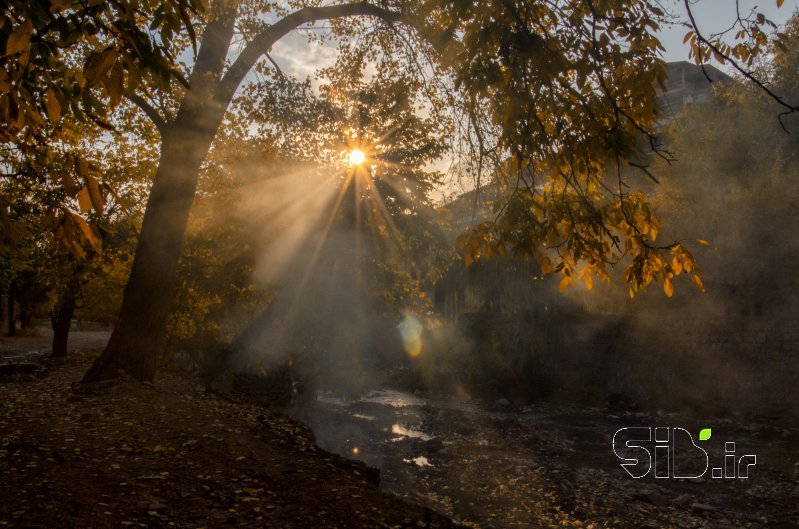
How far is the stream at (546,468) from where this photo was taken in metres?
8.29

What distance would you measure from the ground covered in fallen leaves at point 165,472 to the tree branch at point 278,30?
19.5 feet

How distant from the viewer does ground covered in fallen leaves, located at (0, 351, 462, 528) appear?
4410mm

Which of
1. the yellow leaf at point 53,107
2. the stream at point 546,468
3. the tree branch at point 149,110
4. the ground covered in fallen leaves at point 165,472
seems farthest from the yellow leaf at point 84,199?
the tree branch at point 149,110

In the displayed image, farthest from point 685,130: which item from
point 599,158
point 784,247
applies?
point 599,158

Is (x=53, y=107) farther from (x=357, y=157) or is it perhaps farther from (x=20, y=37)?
(x=357, y=157)

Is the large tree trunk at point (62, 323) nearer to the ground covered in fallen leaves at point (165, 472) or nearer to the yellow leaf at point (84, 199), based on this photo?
the ground covered in fallen leaves at point (165, 472)

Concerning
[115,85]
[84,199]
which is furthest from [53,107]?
[84,199]

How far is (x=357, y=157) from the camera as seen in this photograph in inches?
744

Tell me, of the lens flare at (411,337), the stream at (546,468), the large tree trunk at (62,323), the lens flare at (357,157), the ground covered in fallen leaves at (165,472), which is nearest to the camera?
the ground covered in fallen leaves at (165,472)

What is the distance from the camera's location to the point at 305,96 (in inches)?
476

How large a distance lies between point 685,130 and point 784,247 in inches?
278

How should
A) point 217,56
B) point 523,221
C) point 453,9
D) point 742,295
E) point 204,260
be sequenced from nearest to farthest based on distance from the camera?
point 453,9 → point 523,221 → point 217,56 → point 204,260 → point 742,295

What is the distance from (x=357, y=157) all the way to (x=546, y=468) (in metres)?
12.2

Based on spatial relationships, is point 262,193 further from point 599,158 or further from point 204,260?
point 599,158
